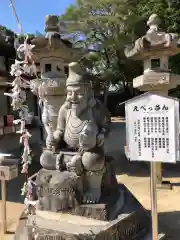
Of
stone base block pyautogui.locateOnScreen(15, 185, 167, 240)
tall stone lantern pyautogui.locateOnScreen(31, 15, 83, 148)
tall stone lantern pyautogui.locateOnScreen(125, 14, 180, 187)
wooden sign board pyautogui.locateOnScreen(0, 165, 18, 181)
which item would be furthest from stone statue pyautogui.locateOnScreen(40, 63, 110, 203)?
tall stone lantern pyautogui.locateOnScreen(125, 14, 180, 187)

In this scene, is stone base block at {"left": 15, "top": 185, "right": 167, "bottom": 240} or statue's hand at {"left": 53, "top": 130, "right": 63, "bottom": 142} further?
statue's hand at {"left": 53, "top": 130, "right": 63, "bottom": 142}

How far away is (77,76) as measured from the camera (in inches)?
149

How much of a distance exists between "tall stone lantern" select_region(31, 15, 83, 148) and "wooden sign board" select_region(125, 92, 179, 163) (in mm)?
2714

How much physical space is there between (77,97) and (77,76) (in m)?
0.29

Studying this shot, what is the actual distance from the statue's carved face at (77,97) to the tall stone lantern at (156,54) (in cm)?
237

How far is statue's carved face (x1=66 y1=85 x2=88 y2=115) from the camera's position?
3.76 metres

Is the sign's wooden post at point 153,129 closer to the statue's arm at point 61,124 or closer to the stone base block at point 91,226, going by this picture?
the stone base block at point 91,226

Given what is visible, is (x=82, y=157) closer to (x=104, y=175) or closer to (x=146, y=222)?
(x=104, y=175)

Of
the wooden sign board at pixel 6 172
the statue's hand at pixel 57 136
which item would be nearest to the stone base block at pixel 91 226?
the wooden sign board at pixel 6 172

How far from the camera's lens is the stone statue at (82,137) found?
368 cm

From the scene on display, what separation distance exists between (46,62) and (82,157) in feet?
9.44

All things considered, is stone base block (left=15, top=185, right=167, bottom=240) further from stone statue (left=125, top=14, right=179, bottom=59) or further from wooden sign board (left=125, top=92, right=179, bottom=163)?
stone statue (left=125, top=14, right=179, bottom=59)

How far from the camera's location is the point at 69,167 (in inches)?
147

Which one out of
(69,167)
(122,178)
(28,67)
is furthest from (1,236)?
(122,178)
